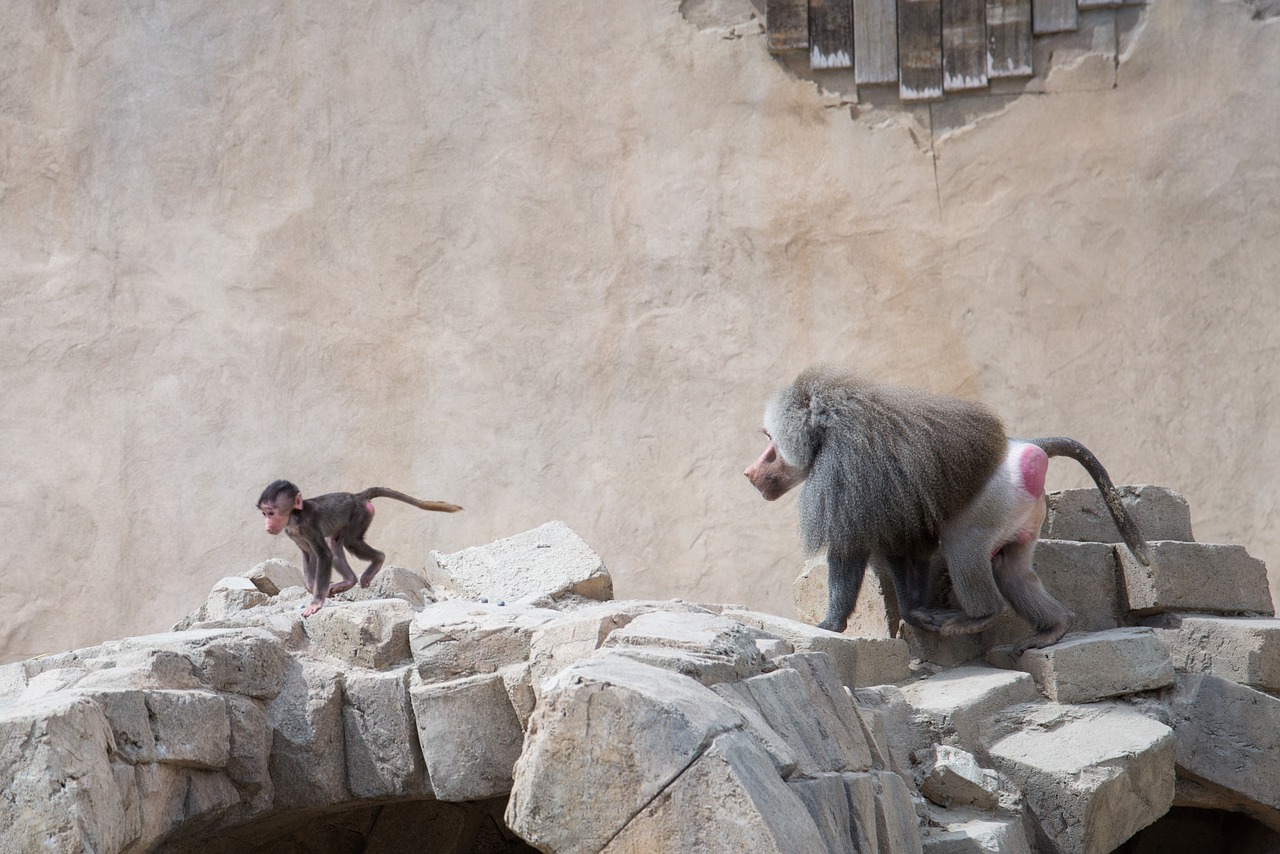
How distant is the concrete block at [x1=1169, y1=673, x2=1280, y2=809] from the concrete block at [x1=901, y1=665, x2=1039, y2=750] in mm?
629

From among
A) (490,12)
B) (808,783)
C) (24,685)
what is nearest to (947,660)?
(808,783)

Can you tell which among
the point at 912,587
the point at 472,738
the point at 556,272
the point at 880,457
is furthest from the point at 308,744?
the point at 556,272

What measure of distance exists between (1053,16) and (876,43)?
3.32ft

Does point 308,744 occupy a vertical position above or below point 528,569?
below

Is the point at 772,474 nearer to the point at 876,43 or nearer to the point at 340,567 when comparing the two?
the point at 340,567

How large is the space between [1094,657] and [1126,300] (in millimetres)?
3462

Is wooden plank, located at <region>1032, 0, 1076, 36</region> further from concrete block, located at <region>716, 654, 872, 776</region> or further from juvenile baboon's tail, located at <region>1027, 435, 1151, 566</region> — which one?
concrete block, located at <region>716, 654, 872, 776</region>

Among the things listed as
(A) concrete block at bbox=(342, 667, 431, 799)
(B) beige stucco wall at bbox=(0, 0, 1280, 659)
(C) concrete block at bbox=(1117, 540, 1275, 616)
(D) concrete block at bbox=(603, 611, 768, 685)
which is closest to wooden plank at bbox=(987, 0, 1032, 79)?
(B) beige stucco wall at bbox=(0, 0, 1280, 659)

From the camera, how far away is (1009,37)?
788 centimetres

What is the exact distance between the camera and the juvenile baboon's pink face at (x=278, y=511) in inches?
204

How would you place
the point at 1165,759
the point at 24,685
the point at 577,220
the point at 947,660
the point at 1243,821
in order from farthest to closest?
the point at 577,220 < the point at 1243,821 < the point at 947,660 < the point at 1165,759 < the point at 24,685

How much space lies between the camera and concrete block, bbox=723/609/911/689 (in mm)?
4270

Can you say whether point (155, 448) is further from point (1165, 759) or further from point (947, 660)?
point (1165, 759)

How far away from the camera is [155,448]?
27.3 feet
